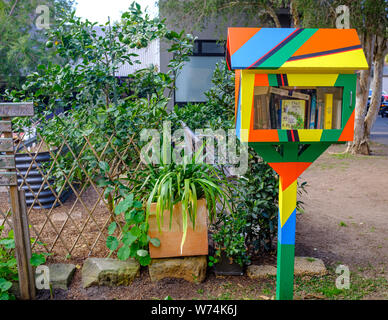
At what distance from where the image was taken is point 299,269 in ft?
10.9

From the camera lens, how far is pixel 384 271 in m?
3.46

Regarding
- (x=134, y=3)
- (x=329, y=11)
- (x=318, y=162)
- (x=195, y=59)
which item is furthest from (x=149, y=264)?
(x=195, y=59)

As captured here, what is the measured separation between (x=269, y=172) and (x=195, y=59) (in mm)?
8973

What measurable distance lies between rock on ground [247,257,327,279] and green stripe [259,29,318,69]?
183 cm

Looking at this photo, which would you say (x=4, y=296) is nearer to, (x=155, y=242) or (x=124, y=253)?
(x=124, y=253)

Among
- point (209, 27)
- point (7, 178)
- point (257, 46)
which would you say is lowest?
point (7, 178)

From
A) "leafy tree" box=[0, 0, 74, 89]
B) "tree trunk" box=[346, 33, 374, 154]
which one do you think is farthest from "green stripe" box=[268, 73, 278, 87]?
"leafy tree" box=[0, 0, 74, 89]

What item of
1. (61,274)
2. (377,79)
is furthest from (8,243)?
(377,79)

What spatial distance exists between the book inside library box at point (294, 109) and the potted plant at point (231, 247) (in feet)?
3.17

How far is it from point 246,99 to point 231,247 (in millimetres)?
1311

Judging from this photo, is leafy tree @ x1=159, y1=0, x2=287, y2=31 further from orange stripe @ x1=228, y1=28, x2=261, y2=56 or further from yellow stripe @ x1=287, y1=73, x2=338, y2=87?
yellow stripe @ x1=287, y1=73, x2=338, y2=87

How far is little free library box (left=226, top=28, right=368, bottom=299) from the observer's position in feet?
7.97
